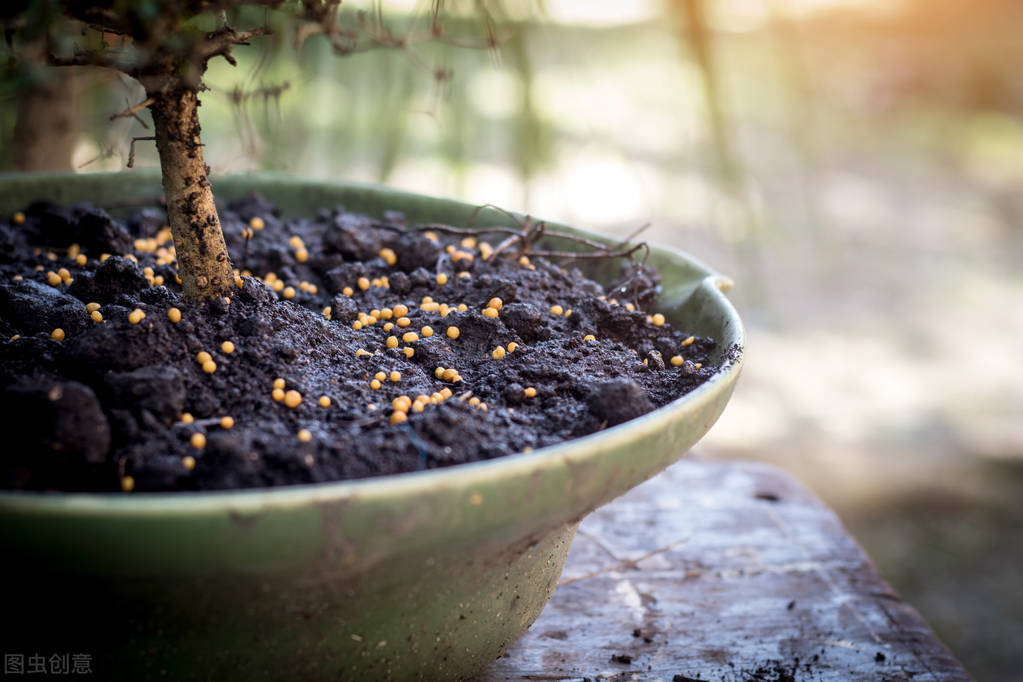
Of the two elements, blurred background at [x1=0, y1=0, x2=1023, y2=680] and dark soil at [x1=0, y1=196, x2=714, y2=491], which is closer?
dark soil at [x1=0, y1=196, x2=714, y2=491]

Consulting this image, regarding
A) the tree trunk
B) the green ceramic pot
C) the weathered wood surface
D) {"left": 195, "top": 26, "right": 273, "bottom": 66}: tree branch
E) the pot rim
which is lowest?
the weathered wood surface

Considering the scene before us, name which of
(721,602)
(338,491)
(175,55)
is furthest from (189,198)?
(721,602)

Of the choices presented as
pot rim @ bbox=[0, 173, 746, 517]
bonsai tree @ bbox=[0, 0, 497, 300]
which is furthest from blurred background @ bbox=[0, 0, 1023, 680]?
pot rim @ bbox=[0, 173, 746, 517]

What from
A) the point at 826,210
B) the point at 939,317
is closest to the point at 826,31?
the point at 826,210

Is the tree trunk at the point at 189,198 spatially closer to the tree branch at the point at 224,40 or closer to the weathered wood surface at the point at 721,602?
the tree branch at the point at 224,40

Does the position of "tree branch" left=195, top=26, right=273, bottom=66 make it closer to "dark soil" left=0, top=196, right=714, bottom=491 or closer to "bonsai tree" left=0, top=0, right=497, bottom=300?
"bonsai tree" left=0, top=0, right=497, bottom=300

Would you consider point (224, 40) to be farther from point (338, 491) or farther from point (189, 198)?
point (338, 491)
